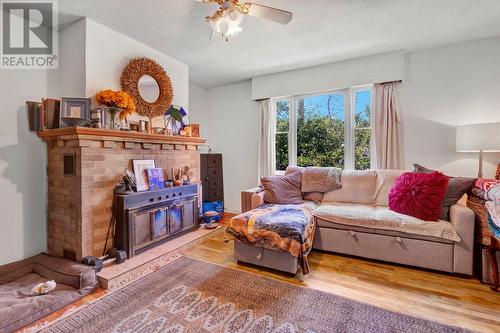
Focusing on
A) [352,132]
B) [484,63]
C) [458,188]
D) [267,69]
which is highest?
[267,69]

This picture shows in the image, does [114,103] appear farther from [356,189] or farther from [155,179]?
[356,189]

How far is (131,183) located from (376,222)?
260cm

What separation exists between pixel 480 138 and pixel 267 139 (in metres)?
2.73

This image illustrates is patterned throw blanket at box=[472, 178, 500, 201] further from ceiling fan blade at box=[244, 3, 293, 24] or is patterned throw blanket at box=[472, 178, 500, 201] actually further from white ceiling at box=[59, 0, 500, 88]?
ceiling fan blade at box=[244, 3, 293, 24]

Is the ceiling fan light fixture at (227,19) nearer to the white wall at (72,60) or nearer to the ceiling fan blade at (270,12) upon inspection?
the ceiling fan blade at (270,12)

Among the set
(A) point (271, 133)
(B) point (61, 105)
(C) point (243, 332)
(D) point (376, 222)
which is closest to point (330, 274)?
(D) point (376, 222)

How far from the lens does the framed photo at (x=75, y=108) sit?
221 cm

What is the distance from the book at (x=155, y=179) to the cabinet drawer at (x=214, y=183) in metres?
1.45

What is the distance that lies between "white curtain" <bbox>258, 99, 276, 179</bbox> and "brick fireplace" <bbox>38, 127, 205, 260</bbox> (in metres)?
2.14

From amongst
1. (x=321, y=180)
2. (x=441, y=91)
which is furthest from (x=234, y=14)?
(x=441, y=91)

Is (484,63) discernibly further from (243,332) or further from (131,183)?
(131,183)

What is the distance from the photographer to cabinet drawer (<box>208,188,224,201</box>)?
14.1 ft

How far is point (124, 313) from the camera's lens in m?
1.72

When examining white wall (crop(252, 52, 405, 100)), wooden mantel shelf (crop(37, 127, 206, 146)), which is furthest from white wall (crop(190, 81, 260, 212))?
wooden mantel shelf (crop(37, 127, 206, 146))
